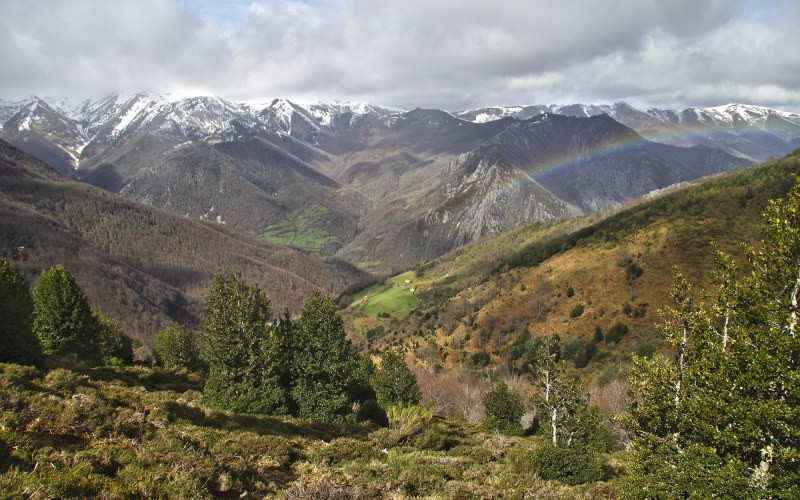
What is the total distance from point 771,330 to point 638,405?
549 centimetres

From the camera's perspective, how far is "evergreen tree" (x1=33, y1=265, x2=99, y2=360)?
41688 mm

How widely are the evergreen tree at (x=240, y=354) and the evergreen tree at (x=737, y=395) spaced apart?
23795 mm

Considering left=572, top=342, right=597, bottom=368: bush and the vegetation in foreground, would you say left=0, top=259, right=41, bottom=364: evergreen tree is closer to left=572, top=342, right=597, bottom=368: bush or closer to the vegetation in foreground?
the vegetation in foreground

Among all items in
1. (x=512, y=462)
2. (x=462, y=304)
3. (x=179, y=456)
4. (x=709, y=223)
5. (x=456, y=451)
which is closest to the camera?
(x=179, y=456)

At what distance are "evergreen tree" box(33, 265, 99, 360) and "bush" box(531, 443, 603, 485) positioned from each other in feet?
142

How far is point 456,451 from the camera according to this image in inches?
1053

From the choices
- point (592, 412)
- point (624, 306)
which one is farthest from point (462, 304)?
point (592, 412)

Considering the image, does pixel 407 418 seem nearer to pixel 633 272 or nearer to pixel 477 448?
pixel 477 448

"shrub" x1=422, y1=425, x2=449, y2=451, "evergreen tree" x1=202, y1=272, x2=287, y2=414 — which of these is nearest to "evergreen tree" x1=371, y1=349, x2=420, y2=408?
"shrub" x1=422, y1=425, x2=449, y2=451

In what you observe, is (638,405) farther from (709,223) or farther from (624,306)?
(709,223)

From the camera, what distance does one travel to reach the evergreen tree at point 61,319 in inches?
1641

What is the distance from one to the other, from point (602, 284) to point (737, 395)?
103042 mm

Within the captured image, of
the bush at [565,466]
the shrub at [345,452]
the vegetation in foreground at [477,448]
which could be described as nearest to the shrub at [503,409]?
the vegetation in foreground at [477,448]

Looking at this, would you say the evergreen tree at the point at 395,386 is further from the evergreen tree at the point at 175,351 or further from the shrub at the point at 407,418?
the evergreen tree at the point at 175,351
